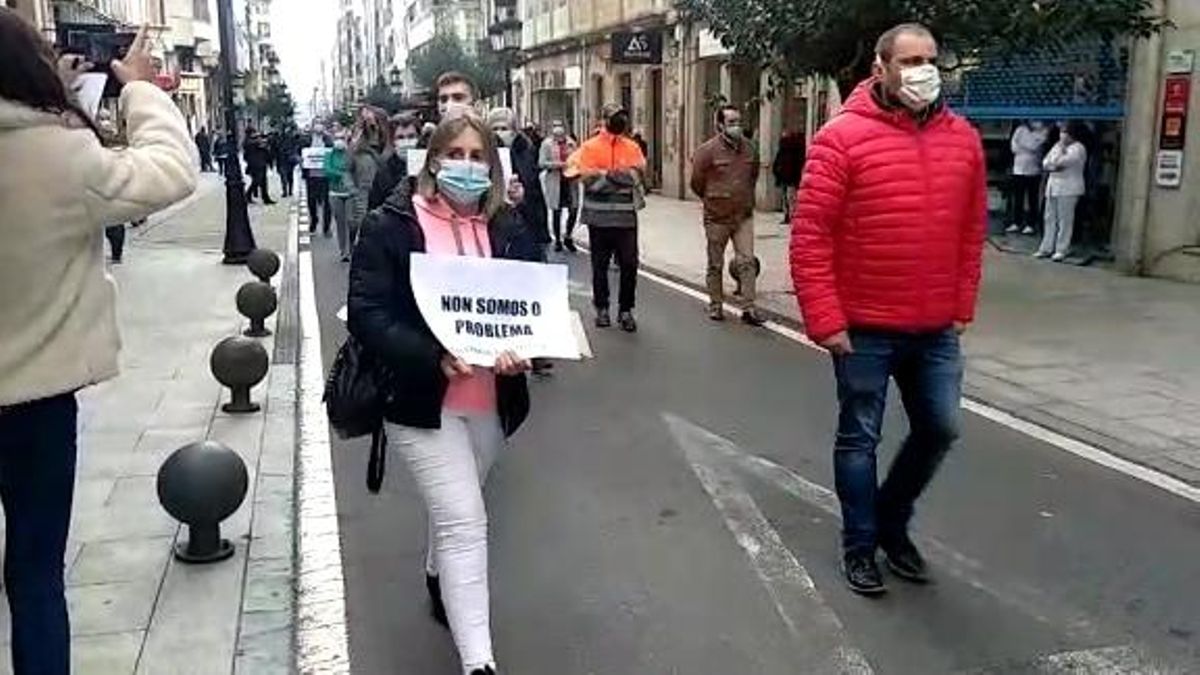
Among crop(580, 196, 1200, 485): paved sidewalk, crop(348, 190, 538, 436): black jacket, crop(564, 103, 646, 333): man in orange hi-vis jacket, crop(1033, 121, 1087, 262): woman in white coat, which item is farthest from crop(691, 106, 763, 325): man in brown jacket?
crop(348, 190, 538, 436): black jacket

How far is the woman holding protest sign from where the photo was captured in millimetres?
3445

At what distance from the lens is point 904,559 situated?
4602 mm

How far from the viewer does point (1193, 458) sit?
6199mm

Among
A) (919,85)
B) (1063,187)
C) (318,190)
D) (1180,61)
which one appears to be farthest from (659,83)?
(919,85)

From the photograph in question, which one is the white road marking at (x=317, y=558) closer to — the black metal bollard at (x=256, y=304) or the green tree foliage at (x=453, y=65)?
the black metal bollard at (x=256, y=304)

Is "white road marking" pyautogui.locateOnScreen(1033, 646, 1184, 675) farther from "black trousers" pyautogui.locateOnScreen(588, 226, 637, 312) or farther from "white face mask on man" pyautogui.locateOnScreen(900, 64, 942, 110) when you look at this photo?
"black trousers" pyautogui.locateOnScreen(588, 226, 637, 312)

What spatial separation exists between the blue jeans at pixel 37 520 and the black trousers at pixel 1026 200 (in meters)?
14.6

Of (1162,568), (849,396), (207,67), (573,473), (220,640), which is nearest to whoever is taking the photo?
(220,640)

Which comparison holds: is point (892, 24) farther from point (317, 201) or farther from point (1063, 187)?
point (317, 201)

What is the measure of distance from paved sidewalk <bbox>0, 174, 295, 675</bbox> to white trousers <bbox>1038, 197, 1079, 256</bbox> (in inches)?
378

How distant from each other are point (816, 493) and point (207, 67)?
60.5 meters

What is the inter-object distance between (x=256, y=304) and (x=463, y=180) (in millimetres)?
6472

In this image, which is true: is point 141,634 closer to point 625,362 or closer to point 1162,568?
point 1162,568

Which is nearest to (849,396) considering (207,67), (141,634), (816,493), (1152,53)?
(816,493)
